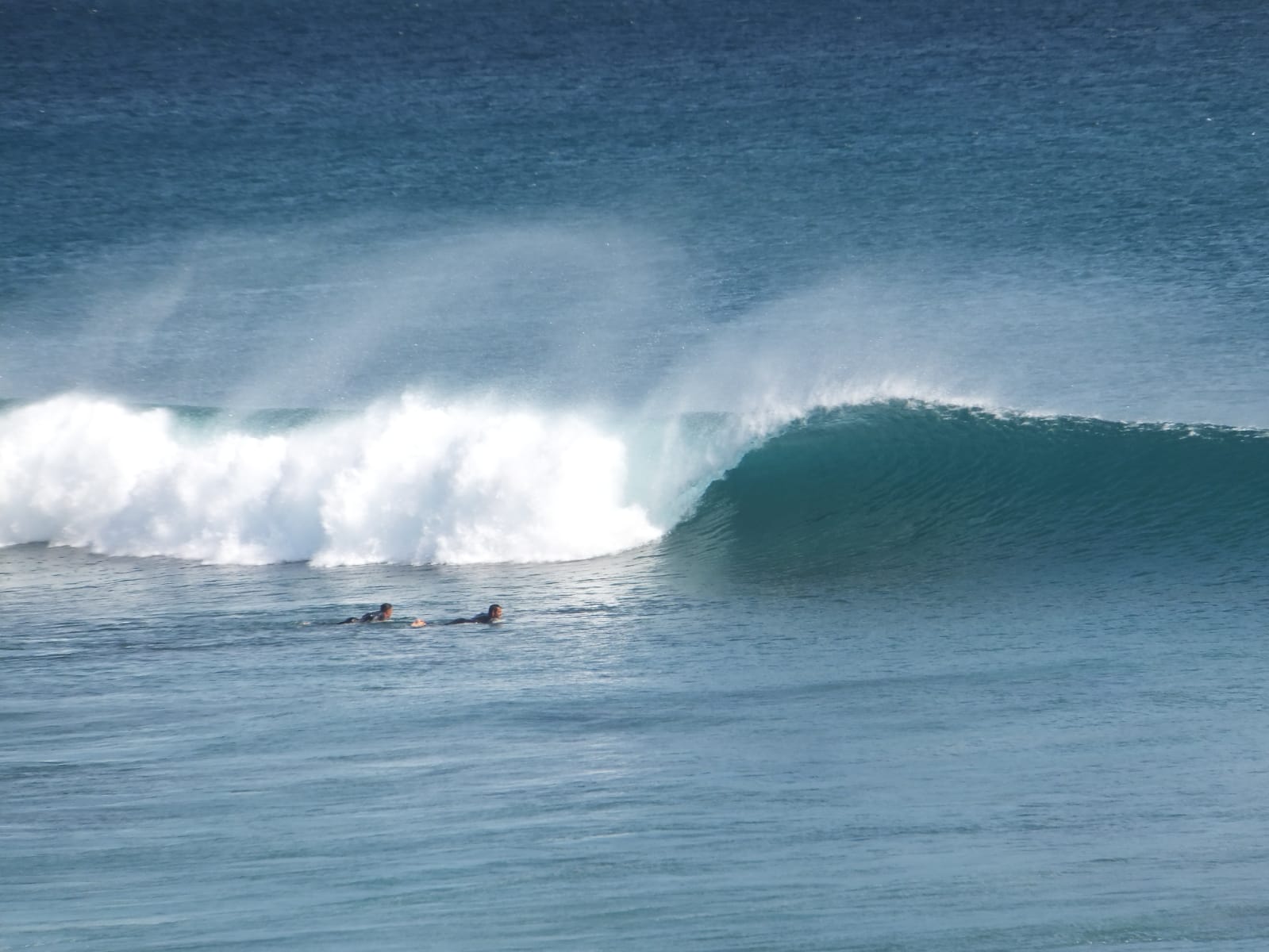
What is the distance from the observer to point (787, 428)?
2372cm

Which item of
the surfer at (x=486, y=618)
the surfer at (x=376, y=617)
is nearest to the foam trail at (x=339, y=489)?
the surfer at (x=486, y=618)

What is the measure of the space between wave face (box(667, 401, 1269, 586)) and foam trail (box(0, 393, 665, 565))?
138cm

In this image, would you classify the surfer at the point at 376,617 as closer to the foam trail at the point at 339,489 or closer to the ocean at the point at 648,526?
the ocean at the point at 648,526

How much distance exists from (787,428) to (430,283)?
45.8ft

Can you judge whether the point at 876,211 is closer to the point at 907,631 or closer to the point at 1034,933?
the point at 907,631

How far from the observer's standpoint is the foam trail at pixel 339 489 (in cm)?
2131

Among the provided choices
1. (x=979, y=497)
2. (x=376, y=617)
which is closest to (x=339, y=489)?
(x=376, y=617)

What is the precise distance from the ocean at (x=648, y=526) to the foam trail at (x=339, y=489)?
7 centimetres

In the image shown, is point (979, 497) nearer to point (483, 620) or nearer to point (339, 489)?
point (483, 620)

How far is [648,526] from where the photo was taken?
2158 cm

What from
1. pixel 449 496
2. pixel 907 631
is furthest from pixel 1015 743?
pixel 449 496

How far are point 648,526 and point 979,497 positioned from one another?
3.76 m

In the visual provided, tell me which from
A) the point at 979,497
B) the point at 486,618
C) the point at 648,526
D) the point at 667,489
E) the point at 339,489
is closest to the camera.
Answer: the point at 486,618

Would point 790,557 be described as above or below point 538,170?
below
